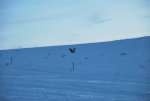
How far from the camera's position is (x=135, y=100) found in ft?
29.3

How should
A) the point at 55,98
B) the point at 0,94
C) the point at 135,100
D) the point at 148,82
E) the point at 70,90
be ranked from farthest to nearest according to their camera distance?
the point at 148,82 → the point at 70,90 → the point at 0,94 → the point at 55,98 → the point at 135,100

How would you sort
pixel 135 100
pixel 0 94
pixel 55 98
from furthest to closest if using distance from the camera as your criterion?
pixel 0 94 < pixel 55 98 < pixel 135 100

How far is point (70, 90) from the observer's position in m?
11.2

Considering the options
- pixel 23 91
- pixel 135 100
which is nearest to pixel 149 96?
pixel 135 100

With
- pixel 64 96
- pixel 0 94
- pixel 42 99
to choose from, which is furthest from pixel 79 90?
pixel 0 94

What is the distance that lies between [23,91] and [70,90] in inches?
118

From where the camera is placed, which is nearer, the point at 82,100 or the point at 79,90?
the point at 82,100

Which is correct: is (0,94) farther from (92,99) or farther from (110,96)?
(110,96)

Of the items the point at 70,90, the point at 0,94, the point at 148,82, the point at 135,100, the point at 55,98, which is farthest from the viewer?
the point at 148,82

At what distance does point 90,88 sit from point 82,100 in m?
2.56

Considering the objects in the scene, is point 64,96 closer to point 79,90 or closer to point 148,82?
point 79,90

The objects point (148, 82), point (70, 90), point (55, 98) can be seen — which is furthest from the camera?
point (148, 82)

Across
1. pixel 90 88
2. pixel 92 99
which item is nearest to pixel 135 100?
pixel 92 99

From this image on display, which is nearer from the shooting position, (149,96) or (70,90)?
(149,96)
